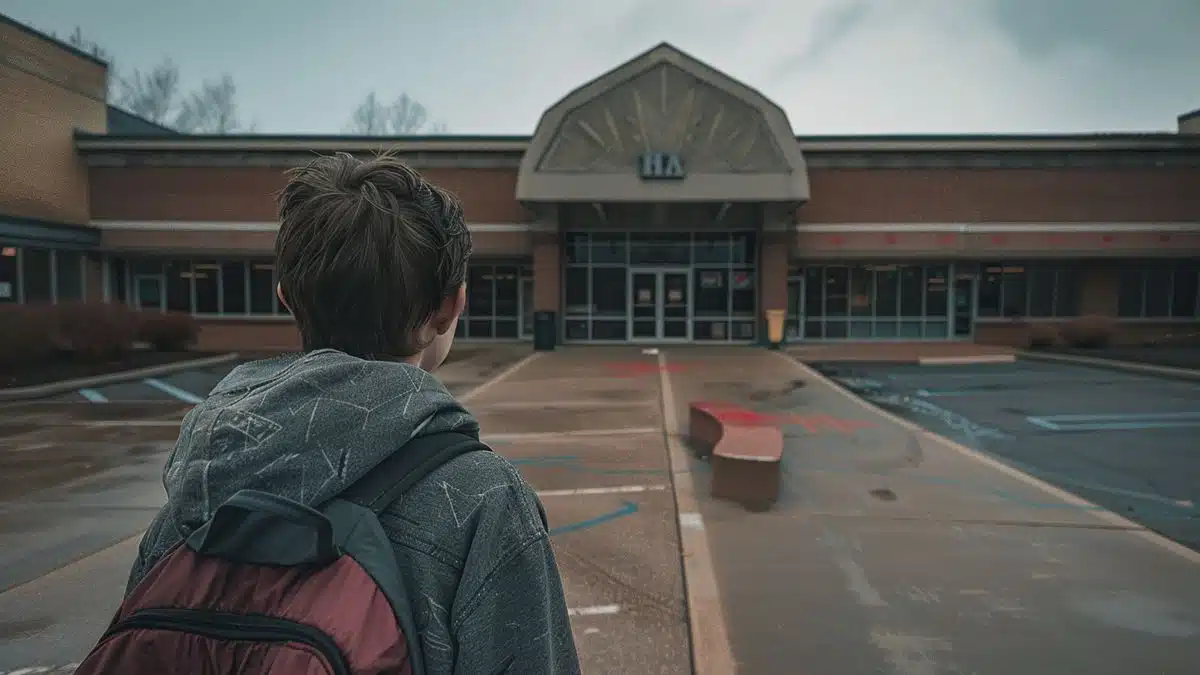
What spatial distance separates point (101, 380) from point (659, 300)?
1593cm

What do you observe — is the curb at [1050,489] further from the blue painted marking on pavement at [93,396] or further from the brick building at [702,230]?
the brick building at [702,230]

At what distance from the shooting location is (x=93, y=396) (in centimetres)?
1459

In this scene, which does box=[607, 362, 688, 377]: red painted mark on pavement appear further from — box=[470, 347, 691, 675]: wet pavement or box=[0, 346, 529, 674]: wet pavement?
box=[0, 346, 529, 674]: wet pavement

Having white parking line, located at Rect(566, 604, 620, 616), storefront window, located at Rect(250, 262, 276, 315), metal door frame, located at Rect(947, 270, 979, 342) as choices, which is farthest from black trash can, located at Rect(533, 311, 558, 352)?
white parking line, located at Rect(566, 604, 620, 616)

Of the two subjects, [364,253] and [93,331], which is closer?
[364,253]

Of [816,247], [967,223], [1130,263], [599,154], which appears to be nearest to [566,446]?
[599,154]

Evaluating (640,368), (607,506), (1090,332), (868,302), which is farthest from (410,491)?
(868,302)

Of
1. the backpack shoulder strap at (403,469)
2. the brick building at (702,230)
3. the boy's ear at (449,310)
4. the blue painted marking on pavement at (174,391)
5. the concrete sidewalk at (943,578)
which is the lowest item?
the blue painted marking on pavement at (174,391)

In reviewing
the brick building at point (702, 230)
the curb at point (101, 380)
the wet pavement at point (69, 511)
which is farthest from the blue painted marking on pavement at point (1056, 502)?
the brick building at point (702, 230)

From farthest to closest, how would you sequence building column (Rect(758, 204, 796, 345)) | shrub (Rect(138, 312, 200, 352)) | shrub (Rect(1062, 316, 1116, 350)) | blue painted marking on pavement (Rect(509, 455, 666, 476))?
1. building column (Rect(758, 204, 796, 345))
2. shrub (Rect(1062, 316, 1116, 350))
3. shrub (Rect(138, 312, 200, 352))
4. blue painted marking on pavement (Rect(509, 455, 666, 476))

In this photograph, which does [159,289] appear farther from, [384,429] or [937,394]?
[384,429]

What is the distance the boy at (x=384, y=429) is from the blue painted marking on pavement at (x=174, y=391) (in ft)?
45.7

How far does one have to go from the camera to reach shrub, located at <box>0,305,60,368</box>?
15.8 metres

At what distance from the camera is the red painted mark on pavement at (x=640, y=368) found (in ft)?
58.0
